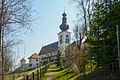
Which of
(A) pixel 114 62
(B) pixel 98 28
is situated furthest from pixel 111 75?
(B) pixel 98 28

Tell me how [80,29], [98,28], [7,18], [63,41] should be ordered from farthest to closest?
[63,41]
[80,29]
[98,28]
[7,18]

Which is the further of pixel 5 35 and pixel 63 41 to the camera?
pixel 63 41

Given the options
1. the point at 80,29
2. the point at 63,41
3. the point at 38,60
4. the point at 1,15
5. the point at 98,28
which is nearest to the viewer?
the point at 1,15

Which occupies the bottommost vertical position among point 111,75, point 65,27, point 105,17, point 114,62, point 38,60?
point 38,60

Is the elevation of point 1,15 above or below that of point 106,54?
above

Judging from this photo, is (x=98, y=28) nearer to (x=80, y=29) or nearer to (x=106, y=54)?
(x=106, y=54)

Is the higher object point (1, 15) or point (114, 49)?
point (1, 15)

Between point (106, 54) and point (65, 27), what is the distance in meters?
40.4

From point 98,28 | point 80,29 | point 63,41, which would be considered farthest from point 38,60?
point 98,28

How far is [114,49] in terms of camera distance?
3.77 metres

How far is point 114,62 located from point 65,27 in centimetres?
4071

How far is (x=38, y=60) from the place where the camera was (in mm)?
42125

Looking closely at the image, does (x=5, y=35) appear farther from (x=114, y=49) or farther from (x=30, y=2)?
(x=114, y=49)

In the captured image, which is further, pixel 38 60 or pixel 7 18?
pixel 38 60
